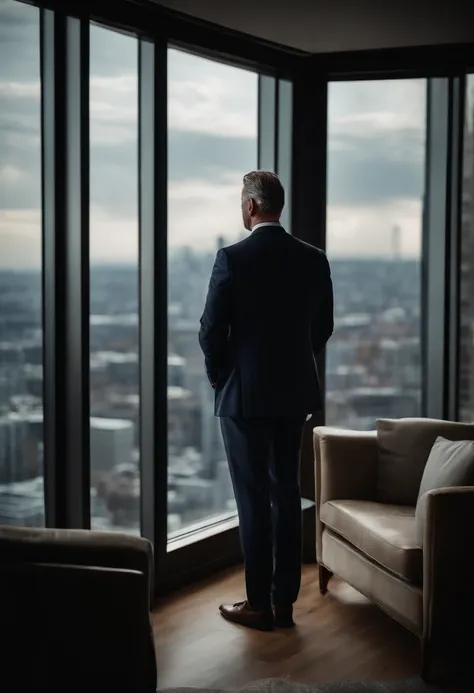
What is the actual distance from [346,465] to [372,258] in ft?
3.96

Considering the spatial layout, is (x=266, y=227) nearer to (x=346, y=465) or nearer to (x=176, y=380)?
(x=176, y=380)

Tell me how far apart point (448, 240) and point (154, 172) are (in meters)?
1.56

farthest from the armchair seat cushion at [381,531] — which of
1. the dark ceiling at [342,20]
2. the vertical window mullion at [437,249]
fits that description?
the dark ceiling at [342,20]

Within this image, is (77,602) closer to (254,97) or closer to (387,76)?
(254,97)

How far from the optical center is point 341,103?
4.44m

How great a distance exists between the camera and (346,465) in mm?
3754

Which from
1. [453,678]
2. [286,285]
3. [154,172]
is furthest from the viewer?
[154,172]

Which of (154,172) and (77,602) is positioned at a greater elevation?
(154,172)

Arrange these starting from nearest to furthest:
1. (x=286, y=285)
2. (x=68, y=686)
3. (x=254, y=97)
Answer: (x=68, y=686) < (x=286, y=285) < (x=254, y=97)

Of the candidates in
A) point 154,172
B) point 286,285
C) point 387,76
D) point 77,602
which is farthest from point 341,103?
point 77,602

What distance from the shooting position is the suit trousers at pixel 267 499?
3328mm

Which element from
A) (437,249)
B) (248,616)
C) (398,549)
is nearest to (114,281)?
(248,616)

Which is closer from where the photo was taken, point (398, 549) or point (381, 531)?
point (398, 549)

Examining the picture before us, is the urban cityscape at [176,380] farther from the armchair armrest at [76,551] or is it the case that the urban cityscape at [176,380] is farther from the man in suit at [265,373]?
the armchair armrest at [76,551]
